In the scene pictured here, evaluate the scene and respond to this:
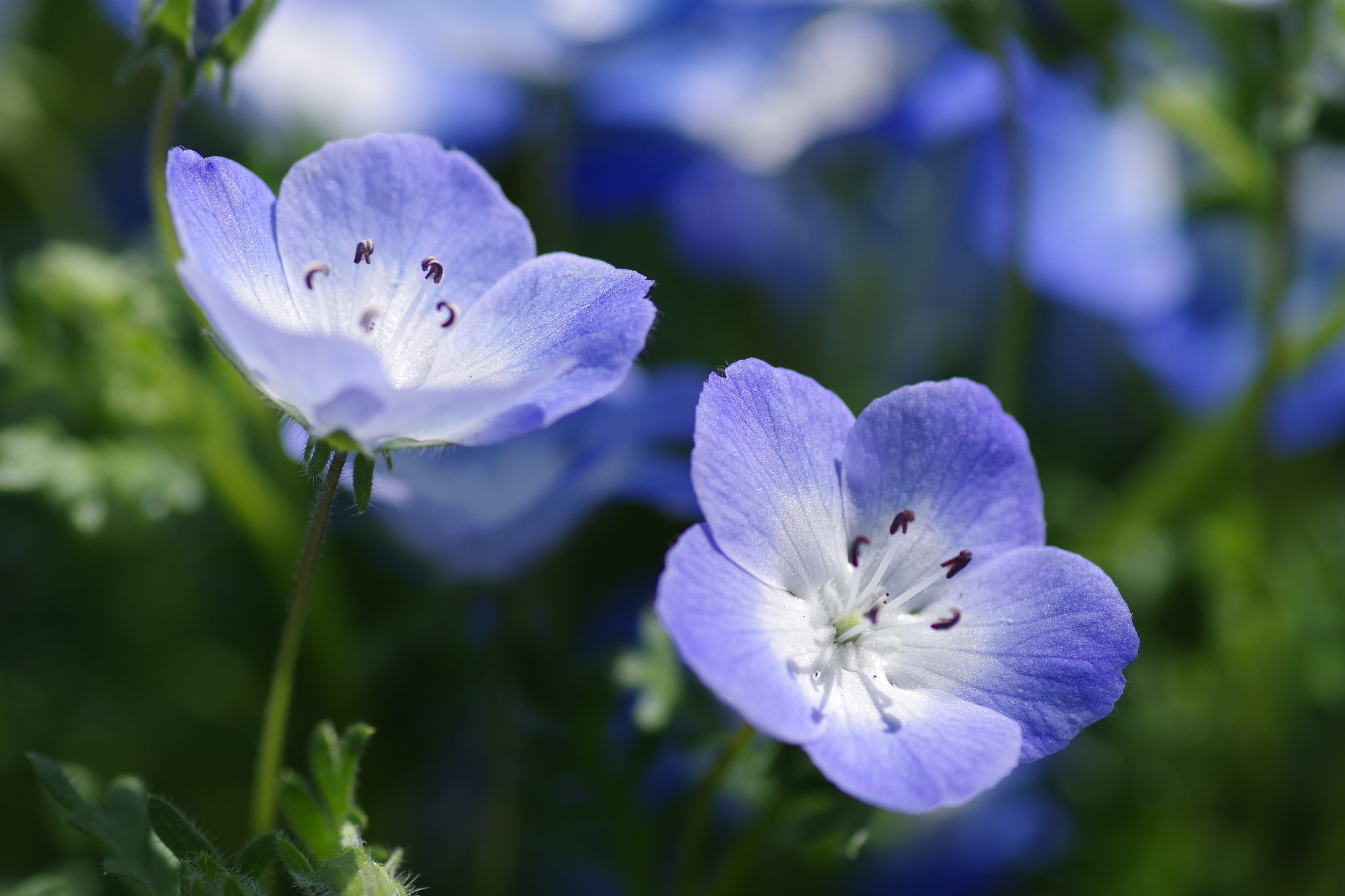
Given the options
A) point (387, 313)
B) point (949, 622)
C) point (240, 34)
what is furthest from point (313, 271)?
point (949, 622)

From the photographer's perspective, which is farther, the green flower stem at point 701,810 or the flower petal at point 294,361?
the green flower stem at point 701,810

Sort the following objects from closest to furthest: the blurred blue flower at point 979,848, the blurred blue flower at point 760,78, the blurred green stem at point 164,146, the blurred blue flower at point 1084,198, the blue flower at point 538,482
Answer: the blurred green stem at point 164,146
the blue flower at point 538,482
the blurred blue flower at point 979,848
the blurred blue flower at point 1084,198
the blurred blue flower at point 760,78

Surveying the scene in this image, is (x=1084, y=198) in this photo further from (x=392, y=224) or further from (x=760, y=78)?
(x=392, y=224)

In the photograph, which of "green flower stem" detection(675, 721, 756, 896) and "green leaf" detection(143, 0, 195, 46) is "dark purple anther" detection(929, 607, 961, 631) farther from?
"green leaf" detection(143, 0, 195, 46)

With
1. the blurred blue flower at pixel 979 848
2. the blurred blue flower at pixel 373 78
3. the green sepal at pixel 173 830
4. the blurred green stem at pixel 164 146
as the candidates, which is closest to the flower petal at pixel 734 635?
the green sepal at pixel 173 830

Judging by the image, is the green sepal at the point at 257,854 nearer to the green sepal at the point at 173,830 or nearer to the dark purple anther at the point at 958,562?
the green sepal at the point at 173,830
